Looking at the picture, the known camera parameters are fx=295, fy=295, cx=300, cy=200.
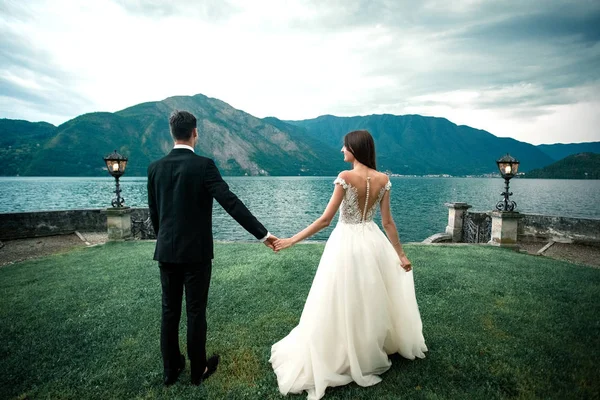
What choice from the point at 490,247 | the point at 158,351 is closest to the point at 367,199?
the point at 158,351

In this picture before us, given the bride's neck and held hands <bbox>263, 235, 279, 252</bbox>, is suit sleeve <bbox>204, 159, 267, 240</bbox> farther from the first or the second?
the bride's neck

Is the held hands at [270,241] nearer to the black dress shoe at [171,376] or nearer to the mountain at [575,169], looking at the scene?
the black dress shoe at [171,376]

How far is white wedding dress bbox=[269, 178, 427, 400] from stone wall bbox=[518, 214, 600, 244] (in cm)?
1325

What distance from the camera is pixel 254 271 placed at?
7.30 meters

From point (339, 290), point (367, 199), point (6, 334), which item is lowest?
point (6, 334)

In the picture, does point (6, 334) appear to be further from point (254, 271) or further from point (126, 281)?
point (254, 271)

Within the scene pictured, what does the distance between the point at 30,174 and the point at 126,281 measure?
232185 mm

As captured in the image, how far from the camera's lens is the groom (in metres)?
3.03

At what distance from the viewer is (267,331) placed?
4422 millimetres

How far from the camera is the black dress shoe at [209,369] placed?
3.29m

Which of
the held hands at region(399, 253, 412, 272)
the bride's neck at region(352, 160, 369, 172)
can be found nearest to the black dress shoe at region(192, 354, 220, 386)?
the held hands at region(399, 253, 412, 272)

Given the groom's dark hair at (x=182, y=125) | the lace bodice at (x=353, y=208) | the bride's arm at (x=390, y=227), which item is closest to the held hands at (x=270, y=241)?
the lace bodice at (x=353, y=208)

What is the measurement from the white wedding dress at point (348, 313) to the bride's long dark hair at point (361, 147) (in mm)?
344

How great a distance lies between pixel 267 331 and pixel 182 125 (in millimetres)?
3141
